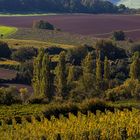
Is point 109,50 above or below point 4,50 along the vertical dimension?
above

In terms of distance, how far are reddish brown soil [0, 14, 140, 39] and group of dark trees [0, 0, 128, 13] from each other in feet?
83.9

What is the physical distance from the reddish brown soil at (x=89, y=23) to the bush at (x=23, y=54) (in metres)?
36.2

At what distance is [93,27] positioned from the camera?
14550cm

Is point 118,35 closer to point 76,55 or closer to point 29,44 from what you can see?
point 29,44

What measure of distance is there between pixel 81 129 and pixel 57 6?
506ft

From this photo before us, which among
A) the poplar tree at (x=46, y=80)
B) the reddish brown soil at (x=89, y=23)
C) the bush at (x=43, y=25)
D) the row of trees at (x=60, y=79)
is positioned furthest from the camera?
the reddish brown soil at (x=89, y=23)

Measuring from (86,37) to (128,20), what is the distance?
32221 millimetres

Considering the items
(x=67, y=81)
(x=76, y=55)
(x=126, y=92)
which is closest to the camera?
(x=126, y=92)

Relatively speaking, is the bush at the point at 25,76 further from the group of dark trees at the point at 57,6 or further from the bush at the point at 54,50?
the group of dark trees at the point at 57,6

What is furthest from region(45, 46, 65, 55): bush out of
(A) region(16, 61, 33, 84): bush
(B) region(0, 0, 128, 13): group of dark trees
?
(B) region(0, 0, 128, 13): group of dark trees

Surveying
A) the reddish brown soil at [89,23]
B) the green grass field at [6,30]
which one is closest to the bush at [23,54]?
the green grass field at [6,30]

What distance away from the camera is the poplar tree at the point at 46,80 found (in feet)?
230

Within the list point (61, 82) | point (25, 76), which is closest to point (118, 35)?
point (25, 76)

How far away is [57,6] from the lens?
188 m
